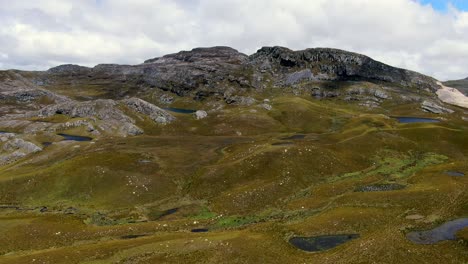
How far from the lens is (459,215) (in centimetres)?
4875

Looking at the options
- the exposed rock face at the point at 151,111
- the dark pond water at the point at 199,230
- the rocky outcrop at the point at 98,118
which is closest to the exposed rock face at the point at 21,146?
the rocky outcrop at the point at 98,118

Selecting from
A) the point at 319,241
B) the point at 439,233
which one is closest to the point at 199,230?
the point at 319,241

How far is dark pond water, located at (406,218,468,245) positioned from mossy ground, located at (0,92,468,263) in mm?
1283

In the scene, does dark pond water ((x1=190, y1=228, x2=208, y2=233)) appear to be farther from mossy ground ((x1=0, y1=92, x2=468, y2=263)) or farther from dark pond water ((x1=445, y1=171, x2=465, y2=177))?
dark pond water ((x1=445, y1=171, x2=465, y2=177))

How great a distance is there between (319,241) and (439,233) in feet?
47.2

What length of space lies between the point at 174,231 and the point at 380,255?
32.7 m

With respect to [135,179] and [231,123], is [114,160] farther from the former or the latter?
[231,123]

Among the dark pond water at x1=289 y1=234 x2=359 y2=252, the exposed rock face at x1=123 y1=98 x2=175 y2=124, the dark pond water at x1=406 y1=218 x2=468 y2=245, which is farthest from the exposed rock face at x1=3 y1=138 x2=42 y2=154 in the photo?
the dark pond water at x1=406 y1=218 x2=468 y2=245

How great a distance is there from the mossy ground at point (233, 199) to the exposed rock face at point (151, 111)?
187 feet

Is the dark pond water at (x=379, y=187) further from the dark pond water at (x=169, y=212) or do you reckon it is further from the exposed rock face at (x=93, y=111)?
the exposed rock face at (x=93, y=111)

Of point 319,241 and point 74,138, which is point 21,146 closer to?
point 74,138

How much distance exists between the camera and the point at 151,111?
633 ft

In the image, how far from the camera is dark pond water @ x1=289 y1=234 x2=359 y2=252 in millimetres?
46491

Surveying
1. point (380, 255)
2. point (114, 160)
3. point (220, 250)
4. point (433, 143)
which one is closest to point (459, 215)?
point (380, 255)
